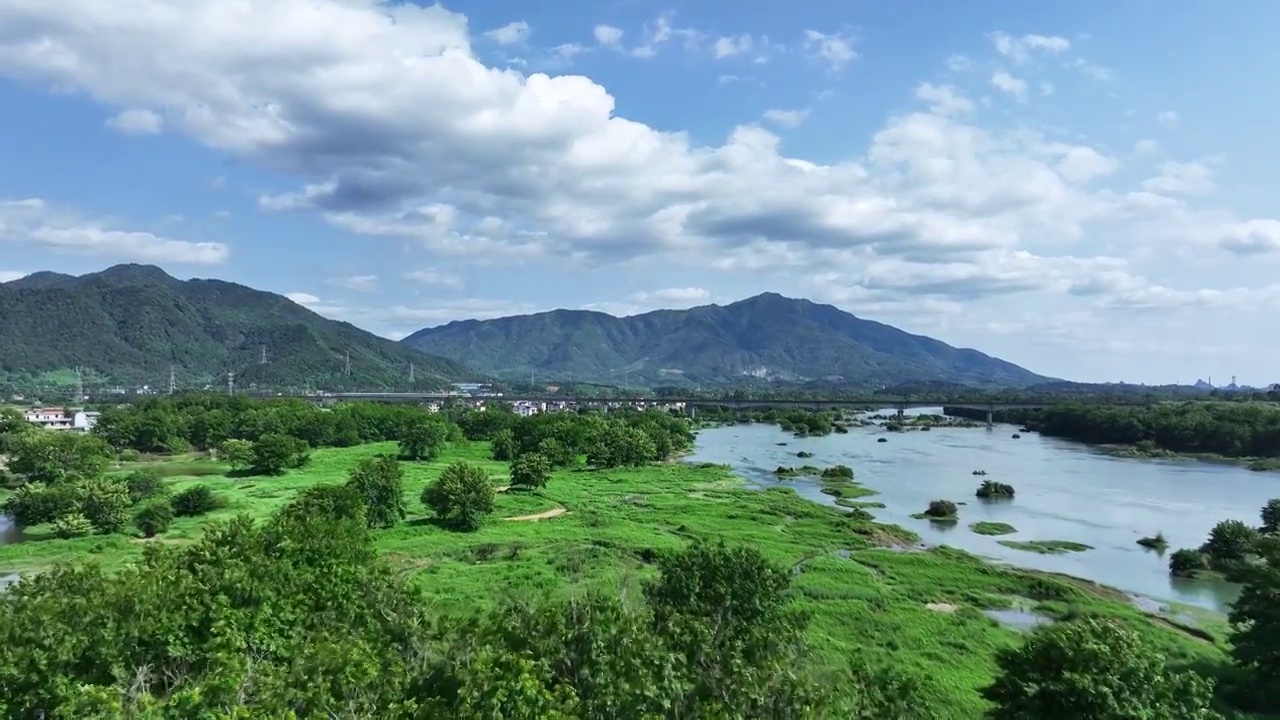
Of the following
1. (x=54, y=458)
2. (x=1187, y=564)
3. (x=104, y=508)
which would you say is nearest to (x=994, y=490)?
(x=1187, y=564)

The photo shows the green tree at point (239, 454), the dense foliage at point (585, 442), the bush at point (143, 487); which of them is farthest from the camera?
the dense foliage at point (585, 442)

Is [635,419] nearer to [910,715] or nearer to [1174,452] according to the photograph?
[1174,452]

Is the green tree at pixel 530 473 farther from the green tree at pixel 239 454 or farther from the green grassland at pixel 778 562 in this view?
the green tree at pixel 239 454

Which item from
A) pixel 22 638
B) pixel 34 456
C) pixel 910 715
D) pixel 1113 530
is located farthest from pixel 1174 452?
pixel 34 456

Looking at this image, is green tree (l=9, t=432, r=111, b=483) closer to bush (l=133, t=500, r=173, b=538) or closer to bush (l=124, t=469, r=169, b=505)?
bush (l=124, t=469, r=169, b=505)

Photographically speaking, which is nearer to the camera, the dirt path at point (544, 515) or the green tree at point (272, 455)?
the dirt path at point (544, 515)

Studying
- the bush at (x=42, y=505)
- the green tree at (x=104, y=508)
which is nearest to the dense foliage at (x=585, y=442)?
the green tree at (x=104, y=508)

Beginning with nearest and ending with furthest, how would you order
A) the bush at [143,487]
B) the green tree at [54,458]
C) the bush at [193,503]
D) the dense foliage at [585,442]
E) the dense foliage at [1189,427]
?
the bush at [193,503] → the bush at [143,487] → the green tree at [54,458] → the dense foliage at [585,442] → the dense foliage at [1189,427]
